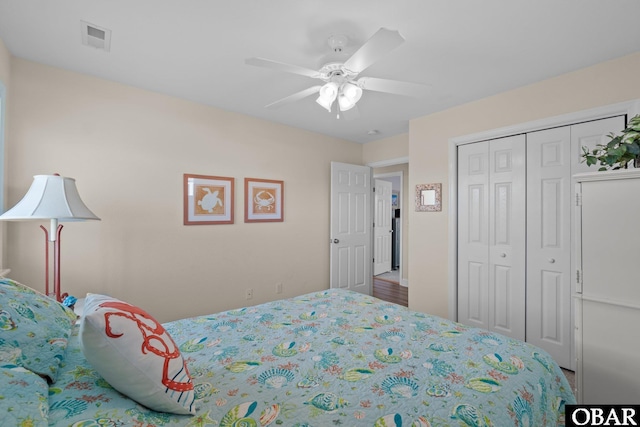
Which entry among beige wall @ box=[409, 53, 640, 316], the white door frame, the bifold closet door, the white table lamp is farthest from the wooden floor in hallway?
the white table lamp

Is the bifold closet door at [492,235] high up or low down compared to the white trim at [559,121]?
down

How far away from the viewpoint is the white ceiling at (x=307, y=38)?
5.54 ft

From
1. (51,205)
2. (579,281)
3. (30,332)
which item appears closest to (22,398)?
(30,332)

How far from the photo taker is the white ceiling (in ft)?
5.54

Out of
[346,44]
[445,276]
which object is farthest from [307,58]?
[445,276]

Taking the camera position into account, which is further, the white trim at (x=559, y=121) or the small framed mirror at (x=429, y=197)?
the small framed mirror at (x=429, y=197)

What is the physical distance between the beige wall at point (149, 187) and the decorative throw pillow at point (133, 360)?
2090mm

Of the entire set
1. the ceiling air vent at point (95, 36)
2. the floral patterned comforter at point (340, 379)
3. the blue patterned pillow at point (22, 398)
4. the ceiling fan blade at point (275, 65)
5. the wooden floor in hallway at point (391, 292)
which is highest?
the ceiling air vent at point (95, 36)

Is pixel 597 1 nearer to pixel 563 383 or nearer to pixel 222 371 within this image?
pixel 563 383

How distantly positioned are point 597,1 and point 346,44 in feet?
4.56

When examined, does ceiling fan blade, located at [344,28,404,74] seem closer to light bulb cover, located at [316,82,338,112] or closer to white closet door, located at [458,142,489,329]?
light bulb cover, located at [316,82,338,112]

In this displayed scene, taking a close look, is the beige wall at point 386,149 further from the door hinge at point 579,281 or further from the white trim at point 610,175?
the door hinge at point 579,281

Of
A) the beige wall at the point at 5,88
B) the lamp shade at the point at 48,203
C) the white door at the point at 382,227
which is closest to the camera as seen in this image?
the lamp shade at the point at 48,203

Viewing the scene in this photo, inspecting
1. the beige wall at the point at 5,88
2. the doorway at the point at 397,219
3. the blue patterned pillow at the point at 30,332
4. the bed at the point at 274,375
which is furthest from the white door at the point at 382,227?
the blue patterned pillow at the point at 30,332
